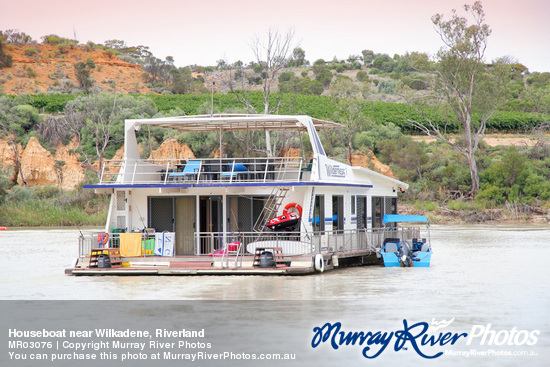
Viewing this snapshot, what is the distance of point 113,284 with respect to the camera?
18375 millimetres

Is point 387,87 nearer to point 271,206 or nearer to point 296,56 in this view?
point 296,56

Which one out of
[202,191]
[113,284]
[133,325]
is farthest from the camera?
[202,191]

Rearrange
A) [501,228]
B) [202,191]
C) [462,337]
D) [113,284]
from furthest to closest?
[501,228] < [202,191] < [113,284] < [462,337]

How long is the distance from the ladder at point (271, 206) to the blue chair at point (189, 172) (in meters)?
2.24

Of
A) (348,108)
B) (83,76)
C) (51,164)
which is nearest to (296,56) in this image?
(83,76)

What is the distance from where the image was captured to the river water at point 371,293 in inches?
514

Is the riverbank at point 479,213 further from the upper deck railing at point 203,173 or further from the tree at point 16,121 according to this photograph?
the tree at point 16,121

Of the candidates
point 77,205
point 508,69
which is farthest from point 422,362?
point 508,69

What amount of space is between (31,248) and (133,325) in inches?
746

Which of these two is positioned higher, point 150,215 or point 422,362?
point 150,215

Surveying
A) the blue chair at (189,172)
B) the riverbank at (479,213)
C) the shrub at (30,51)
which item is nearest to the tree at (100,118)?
the riverbank at (479,213)

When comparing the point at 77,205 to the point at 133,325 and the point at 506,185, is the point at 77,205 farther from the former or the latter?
the point at 133,325

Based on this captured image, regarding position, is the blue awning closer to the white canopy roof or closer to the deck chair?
the deck chair

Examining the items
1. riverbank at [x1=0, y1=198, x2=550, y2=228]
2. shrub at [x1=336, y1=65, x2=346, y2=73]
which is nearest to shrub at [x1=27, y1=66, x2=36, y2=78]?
riverbank at [x1=0, y1=198, x2=550, y2=228]
